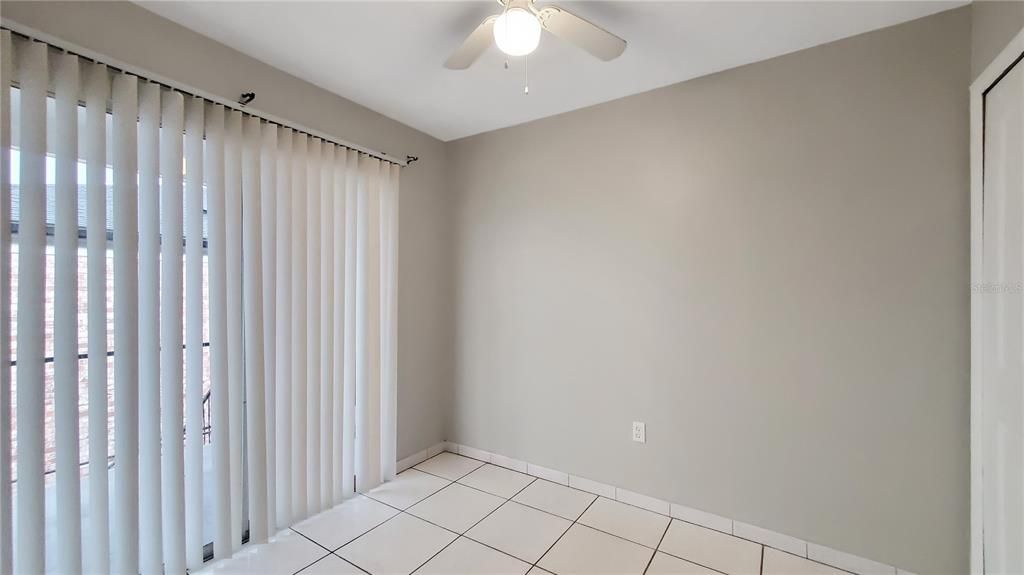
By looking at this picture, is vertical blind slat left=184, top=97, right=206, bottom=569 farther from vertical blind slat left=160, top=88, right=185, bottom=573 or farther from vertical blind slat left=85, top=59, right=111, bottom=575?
vertical blind slat left=85, top=59, right=111, bottom=575

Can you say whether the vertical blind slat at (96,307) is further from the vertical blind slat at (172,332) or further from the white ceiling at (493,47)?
the white ceiling at (493,47)

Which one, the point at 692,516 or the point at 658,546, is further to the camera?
the point at 692,516

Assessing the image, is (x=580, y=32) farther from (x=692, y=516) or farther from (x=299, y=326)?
(x=692, y=516)

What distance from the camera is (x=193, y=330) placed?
184 centimetres

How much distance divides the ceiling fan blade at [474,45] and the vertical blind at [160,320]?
1053 mm

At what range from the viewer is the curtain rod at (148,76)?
1410mm

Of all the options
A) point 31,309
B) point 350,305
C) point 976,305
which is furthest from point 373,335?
point 976,305

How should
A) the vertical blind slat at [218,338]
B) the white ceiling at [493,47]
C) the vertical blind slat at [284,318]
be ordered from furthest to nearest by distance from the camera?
1. the vertical blind slat at [284,318]
2. the vertical blind slat at [218,338]
3. the white ceiling at [493,47]

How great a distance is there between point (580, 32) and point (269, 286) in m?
1.86

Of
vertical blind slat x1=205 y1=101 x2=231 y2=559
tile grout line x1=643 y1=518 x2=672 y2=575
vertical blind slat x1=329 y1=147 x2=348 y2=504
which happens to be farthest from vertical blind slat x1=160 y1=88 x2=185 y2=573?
tile grout line x1=643 y1=518 x2=672 y2=575

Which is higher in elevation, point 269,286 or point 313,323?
point 269,286

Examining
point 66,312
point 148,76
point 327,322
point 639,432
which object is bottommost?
point 639,432

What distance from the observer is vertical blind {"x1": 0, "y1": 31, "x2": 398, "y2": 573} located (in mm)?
1436

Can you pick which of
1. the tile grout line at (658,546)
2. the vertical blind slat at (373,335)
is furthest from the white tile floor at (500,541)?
the vertical blind slat at (373,335)
